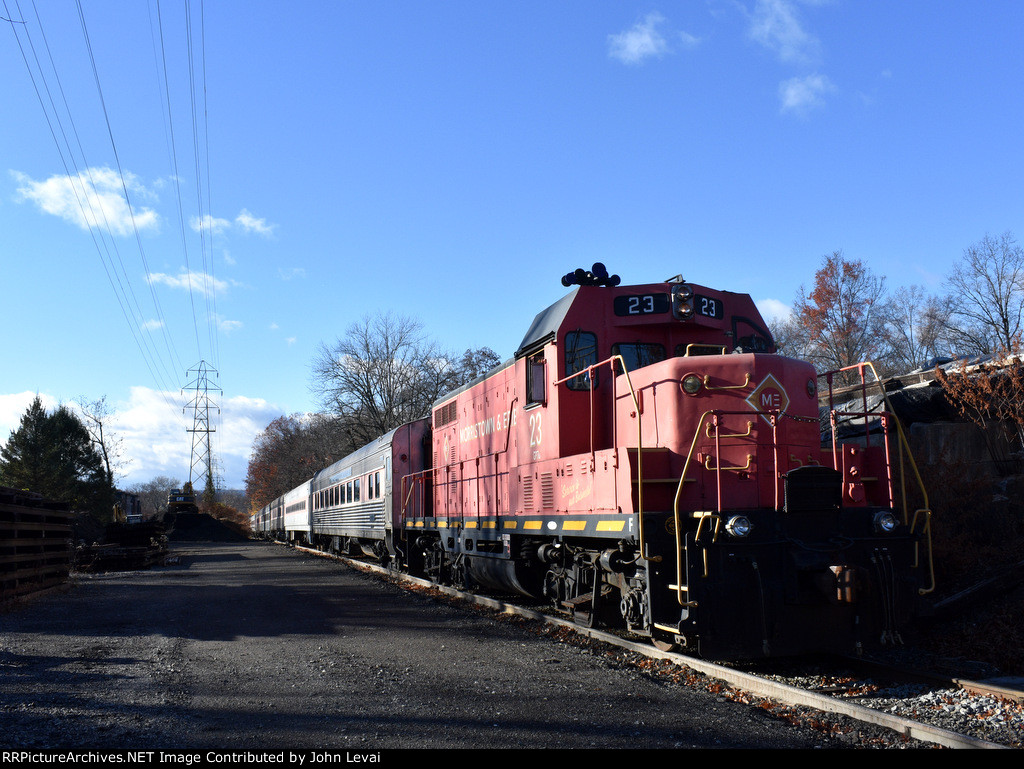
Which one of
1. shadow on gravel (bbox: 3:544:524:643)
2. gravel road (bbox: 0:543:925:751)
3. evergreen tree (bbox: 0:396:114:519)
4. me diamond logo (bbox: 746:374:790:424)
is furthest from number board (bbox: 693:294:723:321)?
evergreen tree (bbox: 0:396:114:519)

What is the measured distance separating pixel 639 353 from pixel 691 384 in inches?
57.3

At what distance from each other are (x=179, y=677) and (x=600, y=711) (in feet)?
13.7

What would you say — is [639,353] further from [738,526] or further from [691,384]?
[738,526]

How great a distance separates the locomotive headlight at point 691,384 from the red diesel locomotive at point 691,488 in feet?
0.05

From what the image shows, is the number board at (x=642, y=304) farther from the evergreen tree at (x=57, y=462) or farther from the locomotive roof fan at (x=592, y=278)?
the evergreen tree at (x=57, y=462)

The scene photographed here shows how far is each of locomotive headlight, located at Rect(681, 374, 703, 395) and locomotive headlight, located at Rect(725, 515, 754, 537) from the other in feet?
4.67

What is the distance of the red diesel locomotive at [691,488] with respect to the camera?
6727 mm

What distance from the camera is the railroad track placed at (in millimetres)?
4930

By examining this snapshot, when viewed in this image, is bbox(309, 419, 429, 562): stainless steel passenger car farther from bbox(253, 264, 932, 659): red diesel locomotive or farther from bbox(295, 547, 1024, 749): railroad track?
bbox(295, 547, 1024, 749): railroad track

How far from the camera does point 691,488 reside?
24.5ft

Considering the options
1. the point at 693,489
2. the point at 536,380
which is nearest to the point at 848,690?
the point at 693,489

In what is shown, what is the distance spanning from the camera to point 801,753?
184 inches

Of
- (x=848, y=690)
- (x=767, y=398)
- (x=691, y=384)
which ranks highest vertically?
(x=691, y=384)

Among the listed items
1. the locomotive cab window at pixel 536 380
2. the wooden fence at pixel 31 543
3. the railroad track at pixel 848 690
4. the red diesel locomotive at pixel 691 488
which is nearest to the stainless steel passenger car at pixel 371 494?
the red diesel locomotive at pixel 691 488
